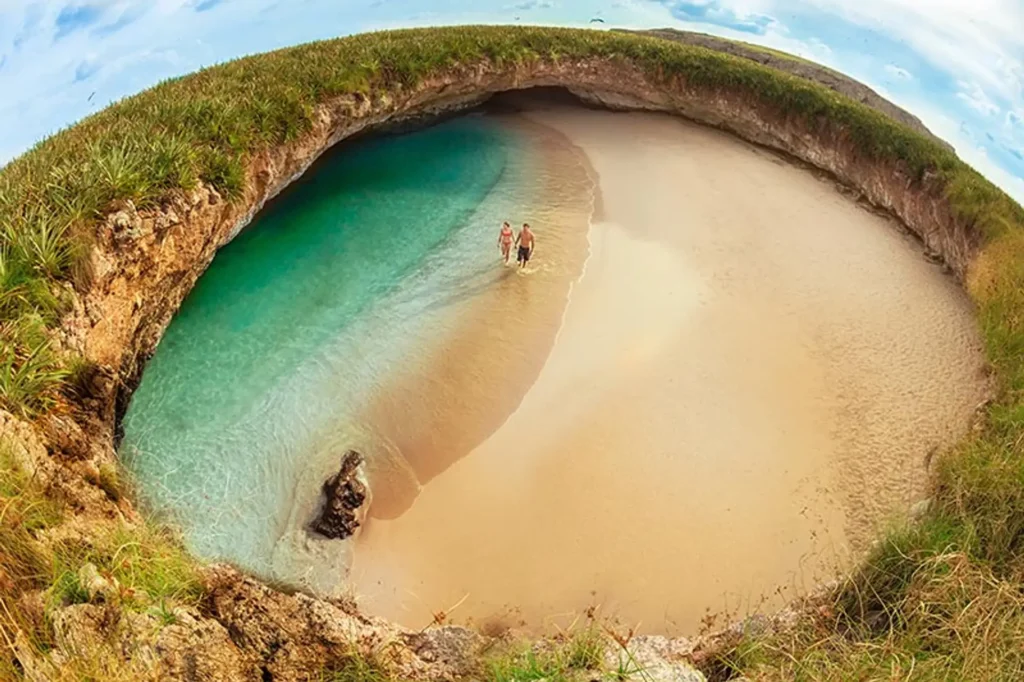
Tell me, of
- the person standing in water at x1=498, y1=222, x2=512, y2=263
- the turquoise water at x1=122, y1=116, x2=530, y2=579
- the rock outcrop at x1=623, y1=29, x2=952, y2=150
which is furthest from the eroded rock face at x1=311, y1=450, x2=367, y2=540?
the rock outcrop at x1=623, y1=29, x2=952, y2=150

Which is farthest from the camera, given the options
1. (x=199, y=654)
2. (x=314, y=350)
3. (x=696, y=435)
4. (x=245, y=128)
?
(x=245, y=128)

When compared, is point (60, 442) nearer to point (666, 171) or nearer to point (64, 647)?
point (64, 647)

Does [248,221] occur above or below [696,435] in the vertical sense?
above

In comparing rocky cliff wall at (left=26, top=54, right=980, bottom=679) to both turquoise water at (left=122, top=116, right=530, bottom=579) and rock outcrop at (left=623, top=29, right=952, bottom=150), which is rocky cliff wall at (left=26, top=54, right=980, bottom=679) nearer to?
turquoise water at (left=122, top=116, right=530, bottom=579)

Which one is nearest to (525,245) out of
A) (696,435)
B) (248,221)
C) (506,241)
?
(506,241)

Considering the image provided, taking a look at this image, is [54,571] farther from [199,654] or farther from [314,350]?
[314,350]

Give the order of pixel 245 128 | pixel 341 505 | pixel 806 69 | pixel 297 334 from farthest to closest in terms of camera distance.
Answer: pixel 806 69 < pixel 245 128 < pixel 297 334 < pixel 341 505

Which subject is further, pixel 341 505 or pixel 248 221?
pixel 248 221
